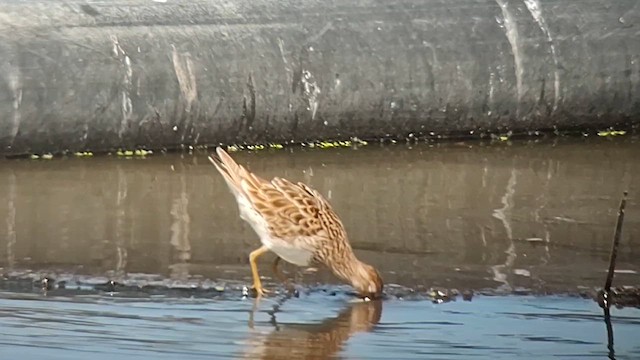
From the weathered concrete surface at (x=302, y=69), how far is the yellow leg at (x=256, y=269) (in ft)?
9.41

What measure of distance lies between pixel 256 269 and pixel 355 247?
0.91 metres

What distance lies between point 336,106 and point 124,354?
5006mm

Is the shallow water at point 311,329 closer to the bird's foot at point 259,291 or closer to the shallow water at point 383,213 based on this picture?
the bird's foot at point 259,291

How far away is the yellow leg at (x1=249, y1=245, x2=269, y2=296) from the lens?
662 cm

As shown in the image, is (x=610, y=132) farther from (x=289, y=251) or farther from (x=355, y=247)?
(x=289, y=251)

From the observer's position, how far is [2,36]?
948cm

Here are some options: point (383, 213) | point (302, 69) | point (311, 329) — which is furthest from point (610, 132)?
point (311, 329)

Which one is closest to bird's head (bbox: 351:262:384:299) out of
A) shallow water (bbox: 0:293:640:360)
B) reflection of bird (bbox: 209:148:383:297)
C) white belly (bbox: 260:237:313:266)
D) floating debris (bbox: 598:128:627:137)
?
shallow water (bbox: 0:293:640:360)

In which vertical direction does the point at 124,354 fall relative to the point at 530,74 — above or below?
below

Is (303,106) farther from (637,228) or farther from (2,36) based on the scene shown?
(637,228)

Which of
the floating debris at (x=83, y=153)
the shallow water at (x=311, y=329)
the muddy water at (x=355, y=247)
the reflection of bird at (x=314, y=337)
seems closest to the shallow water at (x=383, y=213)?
the muddy water at (x=355, y=247)

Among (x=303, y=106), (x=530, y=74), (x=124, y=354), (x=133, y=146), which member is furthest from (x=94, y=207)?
(x=530, y=74)

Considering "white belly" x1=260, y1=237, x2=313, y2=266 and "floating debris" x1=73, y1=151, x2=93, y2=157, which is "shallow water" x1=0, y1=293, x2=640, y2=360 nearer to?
"white belly" x1=260, y1=237, x2=313, y2=266

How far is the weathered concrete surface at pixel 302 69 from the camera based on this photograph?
9.58m
